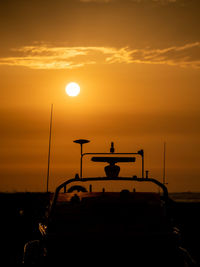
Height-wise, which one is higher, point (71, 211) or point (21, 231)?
point (71, 211)

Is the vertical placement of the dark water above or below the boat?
below

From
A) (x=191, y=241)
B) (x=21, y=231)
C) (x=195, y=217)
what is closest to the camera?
(x=191, y=241)

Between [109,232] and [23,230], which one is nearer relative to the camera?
[109,232]

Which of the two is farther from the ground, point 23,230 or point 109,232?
point 109,232

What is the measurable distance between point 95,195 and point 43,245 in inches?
53.3

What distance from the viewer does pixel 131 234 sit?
24.4ft

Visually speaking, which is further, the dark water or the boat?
the dark water

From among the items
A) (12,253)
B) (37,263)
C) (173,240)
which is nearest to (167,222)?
(173,240)

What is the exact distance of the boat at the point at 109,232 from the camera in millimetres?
7203

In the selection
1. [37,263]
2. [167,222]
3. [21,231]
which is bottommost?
[21,231]

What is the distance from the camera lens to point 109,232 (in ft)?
24.6

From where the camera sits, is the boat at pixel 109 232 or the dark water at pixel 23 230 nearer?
the boat at pixel 109 232

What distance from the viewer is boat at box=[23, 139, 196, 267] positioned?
23.6 ft

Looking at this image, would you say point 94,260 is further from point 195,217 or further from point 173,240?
point 195,217
